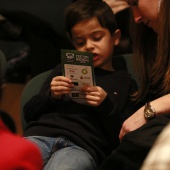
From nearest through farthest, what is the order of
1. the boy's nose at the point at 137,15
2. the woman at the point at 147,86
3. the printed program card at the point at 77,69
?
the woman at the point at 147,86
the printed program card at the point at 77,69
the boy's nose at the point at 137,15

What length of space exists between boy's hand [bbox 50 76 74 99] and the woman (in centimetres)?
27

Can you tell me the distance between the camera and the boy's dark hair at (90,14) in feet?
5.65

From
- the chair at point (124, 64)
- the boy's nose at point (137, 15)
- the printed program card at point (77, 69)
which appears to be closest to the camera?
the printed program card at point (77, 69)

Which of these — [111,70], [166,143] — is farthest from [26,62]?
[166,143]

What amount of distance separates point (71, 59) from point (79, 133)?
0.29 m

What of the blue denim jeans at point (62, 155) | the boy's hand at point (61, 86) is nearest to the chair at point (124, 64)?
the boy's hand at point (61, 86)

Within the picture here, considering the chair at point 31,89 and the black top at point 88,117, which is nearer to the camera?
the black top at point 88,117

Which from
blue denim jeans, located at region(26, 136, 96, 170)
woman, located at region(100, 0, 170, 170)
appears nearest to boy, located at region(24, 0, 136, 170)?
blue denim jeans, located at region(26, 136, 96, 170)

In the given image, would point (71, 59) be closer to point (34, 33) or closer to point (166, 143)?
point (166, 143)

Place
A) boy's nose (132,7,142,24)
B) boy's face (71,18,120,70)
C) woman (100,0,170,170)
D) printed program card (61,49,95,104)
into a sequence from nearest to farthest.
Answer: woman (100,0,170,170) < printed program card (61,49,95,104) < boy's nose (132,7,142,24) < boy's face (71,18,120,70)

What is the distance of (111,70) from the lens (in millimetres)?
1764

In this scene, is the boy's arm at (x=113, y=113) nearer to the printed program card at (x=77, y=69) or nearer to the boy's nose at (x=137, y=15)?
the printed program card at (x=77, y=69)

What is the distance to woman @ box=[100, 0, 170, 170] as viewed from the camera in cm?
102

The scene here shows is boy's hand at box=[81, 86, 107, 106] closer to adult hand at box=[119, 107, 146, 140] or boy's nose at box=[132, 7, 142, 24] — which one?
adult hand at box=[119, 107, 146, 140]
